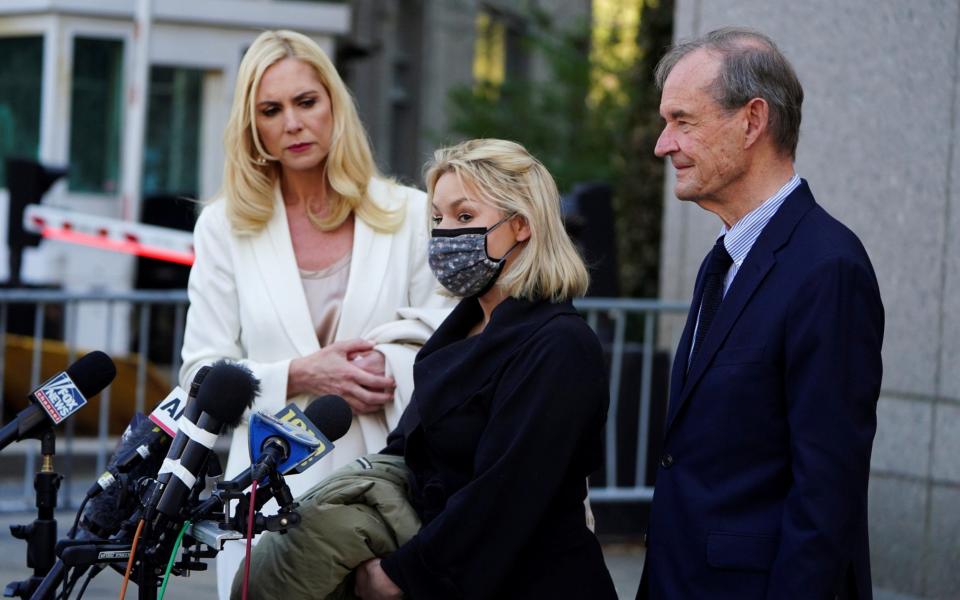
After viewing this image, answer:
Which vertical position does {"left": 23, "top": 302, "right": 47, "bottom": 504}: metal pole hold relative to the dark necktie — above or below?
below

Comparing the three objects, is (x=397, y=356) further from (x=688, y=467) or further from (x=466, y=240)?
(x=688, y=467)

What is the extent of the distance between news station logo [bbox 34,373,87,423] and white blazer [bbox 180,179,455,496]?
0.69 meters

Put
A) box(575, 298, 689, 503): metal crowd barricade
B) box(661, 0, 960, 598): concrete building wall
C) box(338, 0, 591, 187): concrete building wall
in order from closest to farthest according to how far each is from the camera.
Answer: box(661, 0, 960, 598): concrete building wall, box(575, 298, 689, 503): metal crowd barricade, box(338, 0, 591, 187): concrete building wall

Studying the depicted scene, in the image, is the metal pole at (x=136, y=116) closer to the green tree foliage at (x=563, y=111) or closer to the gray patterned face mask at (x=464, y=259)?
the green tree foliage at (x=563, y=111)

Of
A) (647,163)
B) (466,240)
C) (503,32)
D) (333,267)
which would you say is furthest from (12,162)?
(503,32)

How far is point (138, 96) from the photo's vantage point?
1388 centimetres

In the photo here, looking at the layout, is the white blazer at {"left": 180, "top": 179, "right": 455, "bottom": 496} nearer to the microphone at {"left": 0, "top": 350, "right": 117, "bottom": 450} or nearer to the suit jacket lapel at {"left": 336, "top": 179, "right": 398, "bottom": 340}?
the suit jacket lapel at {"left": 336, "top": 179, "right": 398, "bottom": 340}

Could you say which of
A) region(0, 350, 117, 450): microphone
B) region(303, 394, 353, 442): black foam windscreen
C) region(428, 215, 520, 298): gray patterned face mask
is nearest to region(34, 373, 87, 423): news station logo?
region(0, 350, 117, 450): microphone

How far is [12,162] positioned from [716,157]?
8.27 m

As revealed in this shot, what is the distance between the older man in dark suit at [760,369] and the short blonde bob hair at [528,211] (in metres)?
0.34

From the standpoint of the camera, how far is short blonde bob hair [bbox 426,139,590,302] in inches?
138

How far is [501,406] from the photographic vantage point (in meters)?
3.32

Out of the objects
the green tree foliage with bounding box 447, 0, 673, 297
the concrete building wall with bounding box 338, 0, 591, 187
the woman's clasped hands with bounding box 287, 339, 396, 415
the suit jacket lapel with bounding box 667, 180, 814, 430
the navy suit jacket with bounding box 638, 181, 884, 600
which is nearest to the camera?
the navy suit jacket with bounding box 638, 181, 884, 600

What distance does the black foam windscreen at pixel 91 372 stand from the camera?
3549 millimetres
